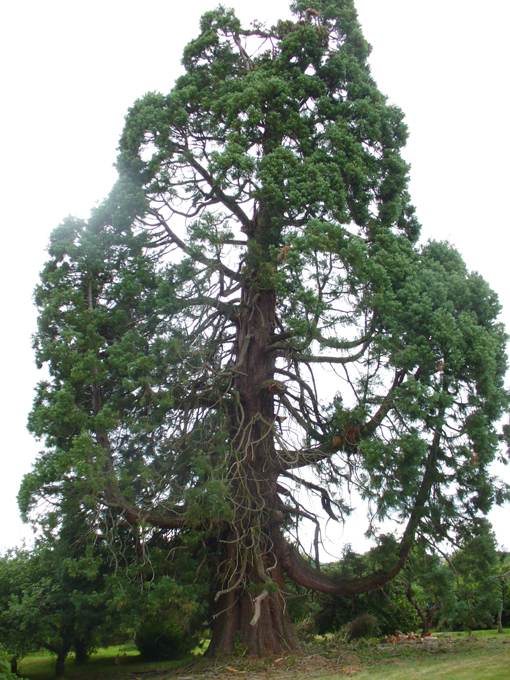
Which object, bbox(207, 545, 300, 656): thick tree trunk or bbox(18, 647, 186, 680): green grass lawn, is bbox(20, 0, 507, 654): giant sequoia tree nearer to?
bbox(207, 545, 300, 656): thick tree trunk

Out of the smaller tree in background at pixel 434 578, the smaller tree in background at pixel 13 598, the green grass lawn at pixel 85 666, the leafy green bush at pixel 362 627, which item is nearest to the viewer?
the smaller tree in background at pixel 434 578

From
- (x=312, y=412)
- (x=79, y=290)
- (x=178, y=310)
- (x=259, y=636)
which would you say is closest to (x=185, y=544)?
(x=259, y=636)

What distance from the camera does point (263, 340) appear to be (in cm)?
1087

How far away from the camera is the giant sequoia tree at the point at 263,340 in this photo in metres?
8.23

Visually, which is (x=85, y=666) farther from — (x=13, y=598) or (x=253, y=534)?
(x=253, y=534)

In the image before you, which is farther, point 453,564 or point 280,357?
point 280,357

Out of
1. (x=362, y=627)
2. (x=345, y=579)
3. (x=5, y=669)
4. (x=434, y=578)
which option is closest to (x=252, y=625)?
(x=345, y=579)

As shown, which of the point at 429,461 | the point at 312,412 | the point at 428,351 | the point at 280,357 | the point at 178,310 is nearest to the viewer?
the point at 428,351

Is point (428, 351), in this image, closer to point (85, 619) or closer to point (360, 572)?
point (360, 572)

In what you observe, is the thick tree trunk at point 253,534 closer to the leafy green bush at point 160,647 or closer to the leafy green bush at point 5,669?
the leafy green bush at point 5,669

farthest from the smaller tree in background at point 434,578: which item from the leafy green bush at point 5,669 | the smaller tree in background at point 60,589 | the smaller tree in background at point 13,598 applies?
the smaller tree in background at point 13,598

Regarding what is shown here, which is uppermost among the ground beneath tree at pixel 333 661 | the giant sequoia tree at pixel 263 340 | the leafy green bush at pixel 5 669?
the giant sequoia tree at pixel 263 340

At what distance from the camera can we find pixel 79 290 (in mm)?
9258

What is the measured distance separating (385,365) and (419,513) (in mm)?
2412
